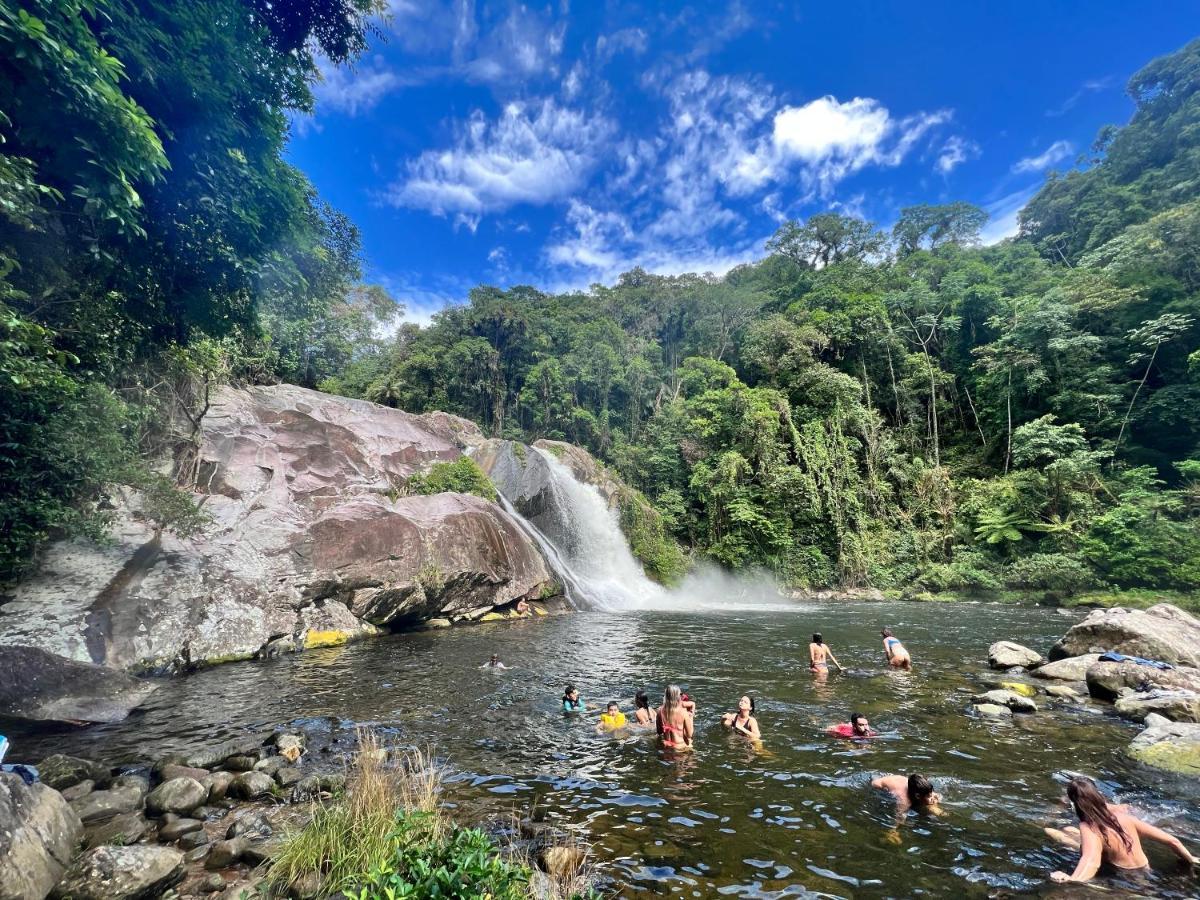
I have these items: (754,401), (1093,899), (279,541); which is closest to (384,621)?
(279,541)

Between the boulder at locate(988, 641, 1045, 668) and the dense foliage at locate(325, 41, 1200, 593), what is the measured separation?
1320 cm

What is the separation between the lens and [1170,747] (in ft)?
21.2

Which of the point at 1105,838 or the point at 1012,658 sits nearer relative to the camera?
the point at 1105,838

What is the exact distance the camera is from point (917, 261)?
4438 centimetres

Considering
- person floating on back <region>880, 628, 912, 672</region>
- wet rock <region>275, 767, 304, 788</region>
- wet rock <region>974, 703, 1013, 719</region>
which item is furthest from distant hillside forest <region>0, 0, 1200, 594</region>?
person floating on back <region>880, 628, 912, 672</region>

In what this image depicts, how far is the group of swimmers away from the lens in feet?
14.2

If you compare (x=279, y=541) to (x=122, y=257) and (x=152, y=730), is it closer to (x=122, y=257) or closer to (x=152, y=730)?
(x=152, y=730)

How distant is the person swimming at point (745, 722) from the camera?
7523mm

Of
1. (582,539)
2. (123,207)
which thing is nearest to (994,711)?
(123,207)

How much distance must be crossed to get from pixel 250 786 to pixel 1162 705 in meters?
12.6

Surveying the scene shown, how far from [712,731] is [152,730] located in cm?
872

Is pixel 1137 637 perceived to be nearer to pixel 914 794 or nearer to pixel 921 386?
pixel 914 794

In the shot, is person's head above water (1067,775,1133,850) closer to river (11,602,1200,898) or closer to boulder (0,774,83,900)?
river (11,602,1200,898)

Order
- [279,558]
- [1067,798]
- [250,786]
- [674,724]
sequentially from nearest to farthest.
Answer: [1067,798] < [250,786] < [674,724] < [279,558]
